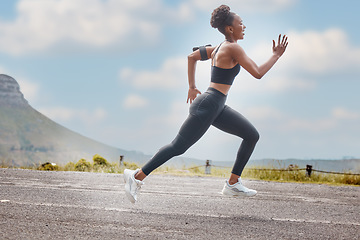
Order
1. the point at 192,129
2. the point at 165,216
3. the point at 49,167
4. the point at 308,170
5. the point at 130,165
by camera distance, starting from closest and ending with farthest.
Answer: the point at 165,216, the point at 192,129, the point at 308,170, the point at 49,167, the point at 130,165

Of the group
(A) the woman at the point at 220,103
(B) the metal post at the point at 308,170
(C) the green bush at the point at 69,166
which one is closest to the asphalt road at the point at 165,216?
(A) the woman at the point at 220,103

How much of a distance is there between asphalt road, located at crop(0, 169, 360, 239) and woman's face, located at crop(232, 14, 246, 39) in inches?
84.8

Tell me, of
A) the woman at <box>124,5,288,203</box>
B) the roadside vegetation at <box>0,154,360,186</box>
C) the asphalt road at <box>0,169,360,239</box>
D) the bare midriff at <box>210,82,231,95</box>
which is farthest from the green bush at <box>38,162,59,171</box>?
the bare midriff at <box>210,82,231,95</box>

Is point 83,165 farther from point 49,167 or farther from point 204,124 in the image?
point 204,124

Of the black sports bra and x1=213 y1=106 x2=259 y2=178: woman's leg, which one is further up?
the black sports bra

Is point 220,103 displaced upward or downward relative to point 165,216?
upward

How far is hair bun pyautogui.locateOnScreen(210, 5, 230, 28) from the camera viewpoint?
4801 mm

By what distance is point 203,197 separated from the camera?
243 inches

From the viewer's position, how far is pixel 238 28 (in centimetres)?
482

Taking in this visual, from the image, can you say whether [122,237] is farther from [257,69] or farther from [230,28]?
[230,28]

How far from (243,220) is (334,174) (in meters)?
9.20

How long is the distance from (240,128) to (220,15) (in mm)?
1404

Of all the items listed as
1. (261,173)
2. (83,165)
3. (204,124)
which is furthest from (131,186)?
(83,165)

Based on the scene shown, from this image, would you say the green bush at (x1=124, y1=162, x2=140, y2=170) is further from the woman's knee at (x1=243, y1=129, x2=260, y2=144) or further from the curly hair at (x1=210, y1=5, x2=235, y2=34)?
the curly hair at (x1=210, y1=5, x2=235, y2=34)
